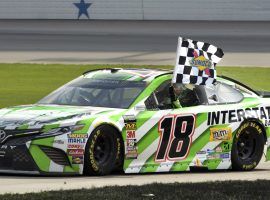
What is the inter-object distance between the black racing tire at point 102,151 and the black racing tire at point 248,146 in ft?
6.90

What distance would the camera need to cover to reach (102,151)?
11.3 meters

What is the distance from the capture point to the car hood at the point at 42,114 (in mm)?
11023

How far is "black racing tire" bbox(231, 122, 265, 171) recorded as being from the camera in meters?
12.8

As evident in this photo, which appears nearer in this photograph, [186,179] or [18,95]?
[186,179]

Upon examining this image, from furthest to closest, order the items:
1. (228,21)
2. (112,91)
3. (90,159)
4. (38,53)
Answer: (228,21), (38,53), (112,91), (90,159)

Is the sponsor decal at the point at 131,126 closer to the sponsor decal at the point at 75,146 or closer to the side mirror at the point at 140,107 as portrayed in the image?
the side mirror at the point at 140,107

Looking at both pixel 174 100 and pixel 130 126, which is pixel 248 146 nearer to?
pixel 174 100

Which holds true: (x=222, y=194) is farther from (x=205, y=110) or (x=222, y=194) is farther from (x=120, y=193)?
(x=205, y=110)

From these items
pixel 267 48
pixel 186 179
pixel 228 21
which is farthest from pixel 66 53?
pixel 186 179

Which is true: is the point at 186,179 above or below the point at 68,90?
below

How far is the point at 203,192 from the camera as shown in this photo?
938 cm

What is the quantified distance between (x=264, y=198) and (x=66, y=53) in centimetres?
2160
